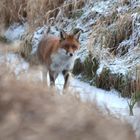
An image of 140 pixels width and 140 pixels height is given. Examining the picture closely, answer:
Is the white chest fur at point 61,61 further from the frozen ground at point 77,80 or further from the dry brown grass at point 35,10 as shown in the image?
the dry brown grass at point 35,10

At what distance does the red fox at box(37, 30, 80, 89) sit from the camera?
8.60 meters

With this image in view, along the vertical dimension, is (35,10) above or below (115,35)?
above

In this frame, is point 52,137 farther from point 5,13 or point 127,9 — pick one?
point 5,13

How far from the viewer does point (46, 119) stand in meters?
3.93

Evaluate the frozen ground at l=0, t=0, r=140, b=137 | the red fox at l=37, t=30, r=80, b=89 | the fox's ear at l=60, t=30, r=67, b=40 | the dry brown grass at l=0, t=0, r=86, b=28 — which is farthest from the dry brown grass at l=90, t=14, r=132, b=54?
the dry brown grass at l=0, t=0, r=86, b=28

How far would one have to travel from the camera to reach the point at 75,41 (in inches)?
338

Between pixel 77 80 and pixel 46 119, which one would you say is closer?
pixel 46 119

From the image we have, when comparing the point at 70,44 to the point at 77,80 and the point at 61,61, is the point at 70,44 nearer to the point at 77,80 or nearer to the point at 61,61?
A: the point at 61,61

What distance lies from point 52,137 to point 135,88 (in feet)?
14.9

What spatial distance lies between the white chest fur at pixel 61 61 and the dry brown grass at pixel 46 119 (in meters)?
4.38

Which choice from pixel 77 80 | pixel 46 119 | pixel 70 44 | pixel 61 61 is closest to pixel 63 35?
pixel 70 44

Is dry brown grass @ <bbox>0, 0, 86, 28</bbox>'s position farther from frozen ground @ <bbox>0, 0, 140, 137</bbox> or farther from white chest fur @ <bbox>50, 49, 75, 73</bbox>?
white chest fur @ <bbox>50, 49, 75, 73</bbox>

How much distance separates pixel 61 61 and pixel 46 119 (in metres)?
4.87

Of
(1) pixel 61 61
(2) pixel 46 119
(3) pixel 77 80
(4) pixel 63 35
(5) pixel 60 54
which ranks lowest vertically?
(3) pixel 77 80
